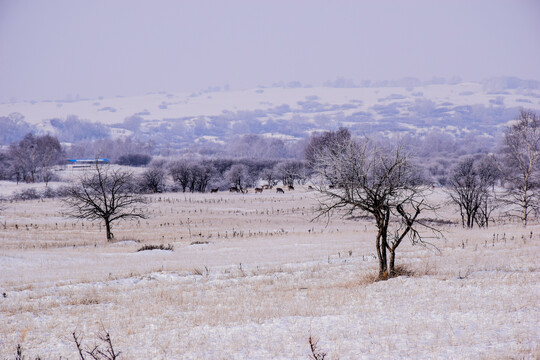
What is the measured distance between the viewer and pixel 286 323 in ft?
45.3

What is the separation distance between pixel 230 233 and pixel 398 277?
28.2 m

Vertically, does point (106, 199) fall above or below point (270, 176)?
below

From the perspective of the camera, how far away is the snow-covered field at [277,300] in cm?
1166

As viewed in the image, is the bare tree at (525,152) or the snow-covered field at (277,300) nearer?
the snow-covered field at (277,300)

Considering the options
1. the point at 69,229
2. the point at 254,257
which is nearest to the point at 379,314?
the point at 254,257

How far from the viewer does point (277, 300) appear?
16969 mm

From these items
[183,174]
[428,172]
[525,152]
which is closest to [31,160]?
[183,174]

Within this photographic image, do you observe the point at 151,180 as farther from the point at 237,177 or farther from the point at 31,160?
the point at 31,160

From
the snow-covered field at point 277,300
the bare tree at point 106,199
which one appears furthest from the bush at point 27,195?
the snow-covered field at point 277,300

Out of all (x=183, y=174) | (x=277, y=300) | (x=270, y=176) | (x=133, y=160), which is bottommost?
(x=277, y=300)

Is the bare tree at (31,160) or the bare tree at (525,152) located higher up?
the bare tree at (31,160)

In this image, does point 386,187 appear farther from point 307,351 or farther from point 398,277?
point 307,351

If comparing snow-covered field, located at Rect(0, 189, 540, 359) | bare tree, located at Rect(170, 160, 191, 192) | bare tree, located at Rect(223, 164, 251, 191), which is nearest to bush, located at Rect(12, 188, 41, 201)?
bare tree, located at Rect(170, 160, 191, 192)

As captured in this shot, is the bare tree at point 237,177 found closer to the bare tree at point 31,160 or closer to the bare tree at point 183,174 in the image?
the bare tree at point 183,174
